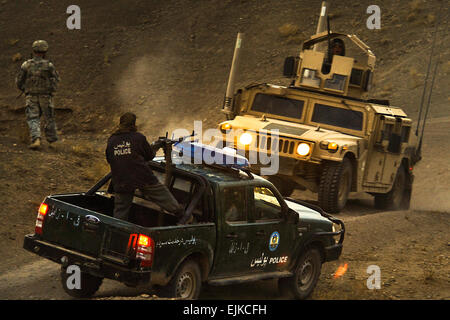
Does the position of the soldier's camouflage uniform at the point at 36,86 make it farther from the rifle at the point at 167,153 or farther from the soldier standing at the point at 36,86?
the rifle at the point at 167,153

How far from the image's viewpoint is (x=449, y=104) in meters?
28.1

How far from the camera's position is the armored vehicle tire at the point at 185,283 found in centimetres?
783

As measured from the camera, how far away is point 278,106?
16.3m

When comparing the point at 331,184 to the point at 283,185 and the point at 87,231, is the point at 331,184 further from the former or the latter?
the point at 87,231

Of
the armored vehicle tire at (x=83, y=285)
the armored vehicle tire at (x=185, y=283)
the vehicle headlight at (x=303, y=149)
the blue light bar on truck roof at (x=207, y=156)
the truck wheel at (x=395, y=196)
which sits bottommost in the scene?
the truck wheel at (x=395, y=196)

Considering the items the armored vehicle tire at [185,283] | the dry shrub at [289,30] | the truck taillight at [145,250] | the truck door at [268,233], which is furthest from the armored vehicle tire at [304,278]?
the dry shrub at [289,30]

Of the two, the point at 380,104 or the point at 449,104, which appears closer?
the point at 380,104

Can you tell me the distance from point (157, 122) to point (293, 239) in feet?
65.8

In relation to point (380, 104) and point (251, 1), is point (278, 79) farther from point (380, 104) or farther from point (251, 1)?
point (380, 104)

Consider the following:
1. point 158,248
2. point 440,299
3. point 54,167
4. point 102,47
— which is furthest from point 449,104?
point 158,248

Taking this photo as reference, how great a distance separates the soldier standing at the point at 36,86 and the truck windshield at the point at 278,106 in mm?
3933

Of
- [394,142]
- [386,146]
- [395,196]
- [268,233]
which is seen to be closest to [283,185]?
[386,146]

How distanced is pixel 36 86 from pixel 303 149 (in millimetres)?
5202

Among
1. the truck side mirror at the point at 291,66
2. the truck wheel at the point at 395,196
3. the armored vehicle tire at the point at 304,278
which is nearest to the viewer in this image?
the armored vehicle tire at the point at 304,278
